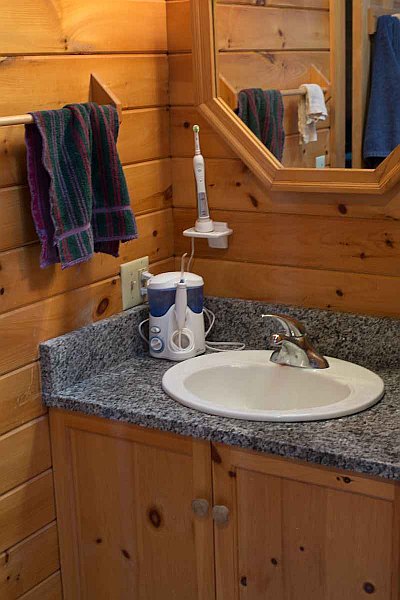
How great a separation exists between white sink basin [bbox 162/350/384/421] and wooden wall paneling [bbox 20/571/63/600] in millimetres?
515

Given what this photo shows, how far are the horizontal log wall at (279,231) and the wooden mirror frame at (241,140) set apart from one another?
0.03 metres

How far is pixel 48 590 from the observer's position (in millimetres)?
2004

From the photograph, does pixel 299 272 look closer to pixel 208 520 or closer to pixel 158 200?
pixel 158 200

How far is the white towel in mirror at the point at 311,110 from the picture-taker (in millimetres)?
1991

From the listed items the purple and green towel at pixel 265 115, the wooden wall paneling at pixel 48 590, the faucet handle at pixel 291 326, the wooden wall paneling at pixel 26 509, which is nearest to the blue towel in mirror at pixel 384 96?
the purple and green towel at pixel 265 115

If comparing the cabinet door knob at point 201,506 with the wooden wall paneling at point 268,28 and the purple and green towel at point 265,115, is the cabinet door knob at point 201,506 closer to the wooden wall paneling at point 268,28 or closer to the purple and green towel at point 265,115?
the purple and green towel at point 265,115

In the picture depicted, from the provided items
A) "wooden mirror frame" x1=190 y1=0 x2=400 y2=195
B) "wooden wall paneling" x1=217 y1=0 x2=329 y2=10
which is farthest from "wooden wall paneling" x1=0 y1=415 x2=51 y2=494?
"wooden wall paneling" x1=217 y1=0 x2=329 y2=10

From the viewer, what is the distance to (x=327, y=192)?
2.01 metres

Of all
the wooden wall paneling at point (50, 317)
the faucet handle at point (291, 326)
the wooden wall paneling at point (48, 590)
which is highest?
the wooden wall paneling at point (50, 317)

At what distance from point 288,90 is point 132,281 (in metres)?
0.58

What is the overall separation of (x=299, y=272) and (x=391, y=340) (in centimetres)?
27

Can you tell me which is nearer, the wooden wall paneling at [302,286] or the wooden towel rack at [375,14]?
the wooden towel rack at [375,14]

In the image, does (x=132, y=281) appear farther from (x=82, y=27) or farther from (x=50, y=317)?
(x=82, y=27)

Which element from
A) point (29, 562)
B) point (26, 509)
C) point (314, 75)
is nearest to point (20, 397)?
point (26, 509)
